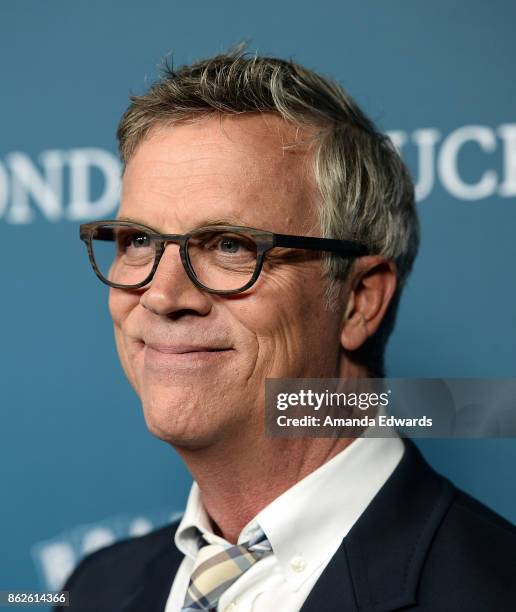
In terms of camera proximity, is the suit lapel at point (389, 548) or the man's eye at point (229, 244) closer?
the suit lapel at point (389, 548)

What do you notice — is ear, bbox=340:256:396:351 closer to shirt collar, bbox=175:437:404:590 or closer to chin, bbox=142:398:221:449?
shirt collar, bbox=175:437:404:590

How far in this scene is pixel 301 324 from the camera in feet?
4.91

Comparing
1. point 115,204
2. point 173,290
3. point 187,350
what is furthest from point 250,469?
point 115,204

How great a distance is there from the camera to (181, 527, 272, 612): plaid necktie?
1.47m

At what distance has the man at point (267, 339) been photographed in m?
1.40

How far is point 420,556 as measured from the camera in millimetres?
1376

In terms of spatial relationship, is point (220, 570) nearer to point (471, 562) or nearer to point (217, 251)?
point (471, 562)

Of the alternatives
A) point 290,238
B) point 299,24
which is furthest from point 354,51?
point 290,238

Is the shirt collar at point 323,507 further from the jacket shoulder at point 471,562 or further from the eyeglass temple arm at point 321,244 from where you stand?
the eyeglass temple arm at point 321,244

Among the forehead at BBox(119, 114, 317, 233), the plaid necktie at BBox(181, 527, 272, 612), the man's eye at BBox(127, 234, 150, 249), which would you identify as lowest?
the plaid necktie at BBox(181, 527, 272, 612)

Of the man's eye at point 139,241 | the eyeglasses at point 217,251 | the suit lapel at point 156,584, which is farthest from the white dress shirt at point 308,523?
the man's eye at point 139,241

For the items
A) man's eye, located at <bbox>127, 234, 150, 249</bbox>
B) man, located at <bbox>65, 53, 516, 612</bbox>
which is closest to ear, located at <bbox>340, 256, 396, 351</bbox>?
man, located at <bbox>65, 53, 516, 612</bbox>

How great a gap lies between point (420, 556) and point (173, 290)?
0.57m

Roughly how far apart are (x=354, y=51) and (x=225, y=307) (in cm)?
102
